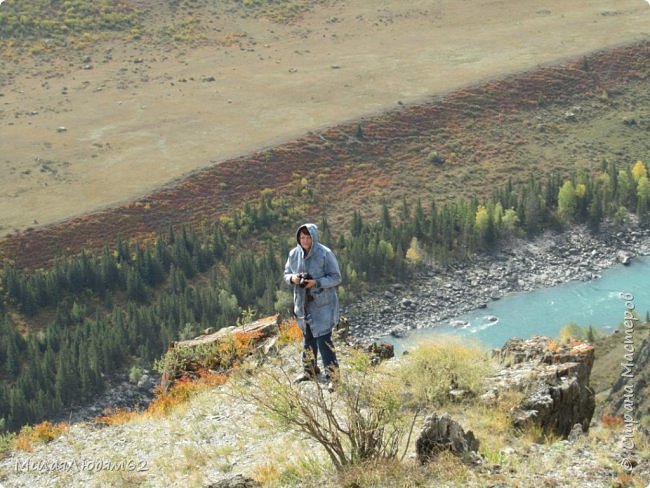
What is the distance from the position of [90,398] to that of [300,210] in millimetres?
33582

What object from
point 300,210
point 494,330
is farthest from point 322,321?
point 300,210

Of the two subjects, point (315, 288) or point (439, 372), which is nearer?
point (315, 288)

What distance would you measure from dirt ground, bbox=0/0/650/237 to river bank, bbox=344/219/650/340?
28283 mm

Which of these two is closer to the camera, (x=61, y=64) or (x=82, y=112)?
(x=82, y=112)

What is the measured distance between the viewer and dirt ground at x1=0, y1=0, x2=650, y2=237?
3634 inches

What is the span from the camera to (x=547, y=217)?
88.1 m

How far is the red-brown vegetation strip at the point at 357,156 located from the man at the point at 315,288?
66.3 meters

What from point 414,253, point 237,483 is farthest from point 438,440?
point 414,253

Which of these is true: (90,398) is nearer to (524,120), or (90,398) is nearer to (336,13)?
(524,120)

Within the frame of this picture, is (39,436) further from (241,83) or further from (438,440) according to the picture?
(241,83)

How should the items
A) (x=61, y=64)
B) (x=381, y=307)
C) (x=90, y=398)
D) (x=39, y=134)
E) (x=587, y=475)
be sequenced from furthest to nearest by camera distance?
(x=61, y=64) → (x=39, y=134) → (x=381, y=307) → (x=90, y=398) → (x=587, y=475)

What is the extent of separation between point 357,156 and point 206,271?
28.0m

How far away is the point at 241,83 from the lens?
387ft

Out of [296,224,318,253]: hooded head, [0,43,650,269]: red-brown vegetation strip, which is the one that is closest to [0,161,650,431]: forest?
[0,43,650,269]: red-brown vegetation strip
